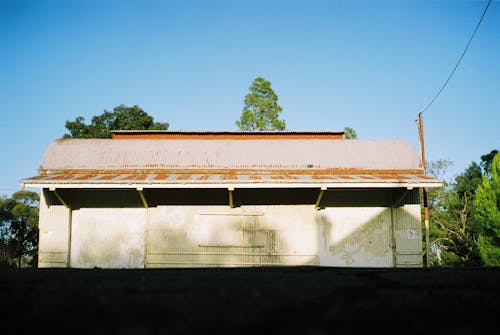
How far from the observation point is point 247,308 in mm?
1789

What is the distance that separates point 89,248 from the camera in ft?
45.7

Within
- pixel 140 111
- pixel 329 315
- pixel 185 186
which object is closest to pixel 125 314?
pixel 329 315

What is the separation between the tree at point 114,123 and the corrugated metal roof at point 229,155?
22874mm

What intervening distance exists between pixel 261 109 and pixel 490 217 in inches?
679

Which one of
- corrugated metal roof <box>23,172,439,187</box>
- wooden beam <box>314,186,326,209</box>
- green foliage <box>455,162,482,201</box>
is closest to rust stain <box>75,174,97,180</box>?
corrugated metal roof <box>23,172,439,187</box>

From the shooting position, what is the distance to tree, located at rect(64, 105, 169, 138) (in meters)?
37.8

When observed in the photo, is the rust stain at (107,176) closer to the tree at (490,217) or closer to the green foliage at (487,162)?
the tree at (490,217)

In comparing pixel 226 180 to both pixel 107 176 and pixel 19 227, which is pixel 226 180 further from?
pixel 19 227

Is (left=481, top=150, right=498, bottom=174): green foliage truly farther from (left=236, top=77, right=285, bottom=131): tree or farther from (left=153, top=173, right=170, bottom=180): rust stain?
(left=153, top=173, right=170, bottom=180): rust stain

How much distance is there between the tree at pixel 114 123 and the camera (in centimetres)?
3781

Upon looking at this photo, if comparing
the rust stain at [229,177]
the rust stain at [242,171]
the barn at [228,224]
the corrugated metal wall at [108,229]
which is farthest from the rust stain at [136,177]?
the rust stain at [229,177]

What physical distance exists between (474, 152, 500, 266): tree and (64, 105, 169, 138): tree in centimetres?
2572

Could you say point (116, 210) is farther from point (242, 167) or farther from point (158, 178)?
point (242, 167)

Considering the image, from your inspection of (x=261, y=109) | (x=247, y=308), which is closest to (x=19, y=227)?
(x=261, y=109)
